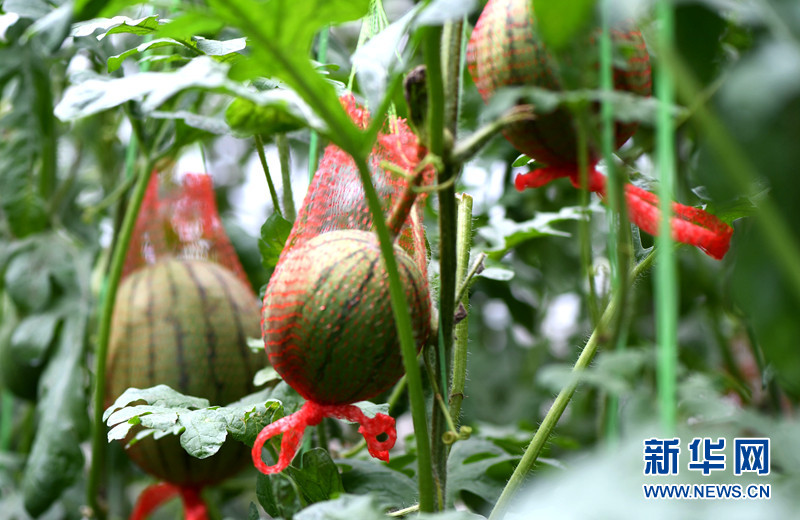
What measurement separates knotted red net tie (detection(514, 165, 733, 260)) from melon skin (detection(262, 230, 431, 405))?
161 millimetres

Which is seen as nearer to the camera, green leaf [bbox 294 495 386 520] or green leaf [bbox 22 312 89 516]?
green leaf [bbox 294 495 386 520]

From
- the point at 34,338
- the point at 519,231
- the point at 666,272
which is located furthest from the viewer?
the point at 34,338

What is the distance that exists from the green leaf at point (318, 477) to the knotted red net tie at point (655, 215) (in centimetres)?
34

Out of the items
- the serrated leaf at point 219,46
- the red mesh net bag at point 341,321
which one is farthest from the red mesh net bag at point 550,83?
the serrated leaf at point 219,46

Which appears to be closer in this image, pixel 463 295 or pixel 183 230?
pixel 463 295

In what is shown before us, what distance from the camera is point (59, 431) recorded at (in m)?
1.37

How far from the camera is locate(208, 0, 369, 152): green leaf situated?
0.56 meters

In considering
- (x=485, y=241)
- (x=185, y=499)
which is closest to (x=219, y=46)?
(x=185, y=499)

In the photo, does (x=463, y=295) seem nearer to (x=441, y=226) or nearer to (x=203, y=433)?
(x=441, y=226)

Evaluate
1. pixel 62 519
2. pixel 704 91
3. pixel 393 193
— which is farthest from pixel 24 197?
pixel 704 91

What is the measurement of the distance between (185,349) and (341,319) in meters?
0.55

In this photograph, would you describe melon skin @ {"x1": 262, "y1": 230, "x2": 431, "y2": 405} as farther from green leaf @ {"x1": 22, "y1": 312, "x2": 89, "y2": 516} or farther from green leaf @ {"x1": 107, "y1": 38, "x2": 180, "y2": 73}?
green leaf @ {"x1": 22, "y1": 312, "x2": 89, "y2": 516}

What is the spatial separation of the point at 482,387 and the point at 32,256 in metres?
1.06

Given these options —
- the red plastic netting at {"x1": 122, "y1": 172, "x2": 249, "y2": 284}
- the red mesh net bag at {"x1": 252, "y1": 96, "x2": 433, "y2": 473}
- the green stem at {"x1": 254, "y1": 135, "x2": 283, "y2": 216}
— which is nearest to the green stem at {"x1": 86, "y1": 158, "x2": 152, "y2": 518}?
the red plastic netting at {"x1": 122, "y1": 172, "x2": 249, "y2": 284}
